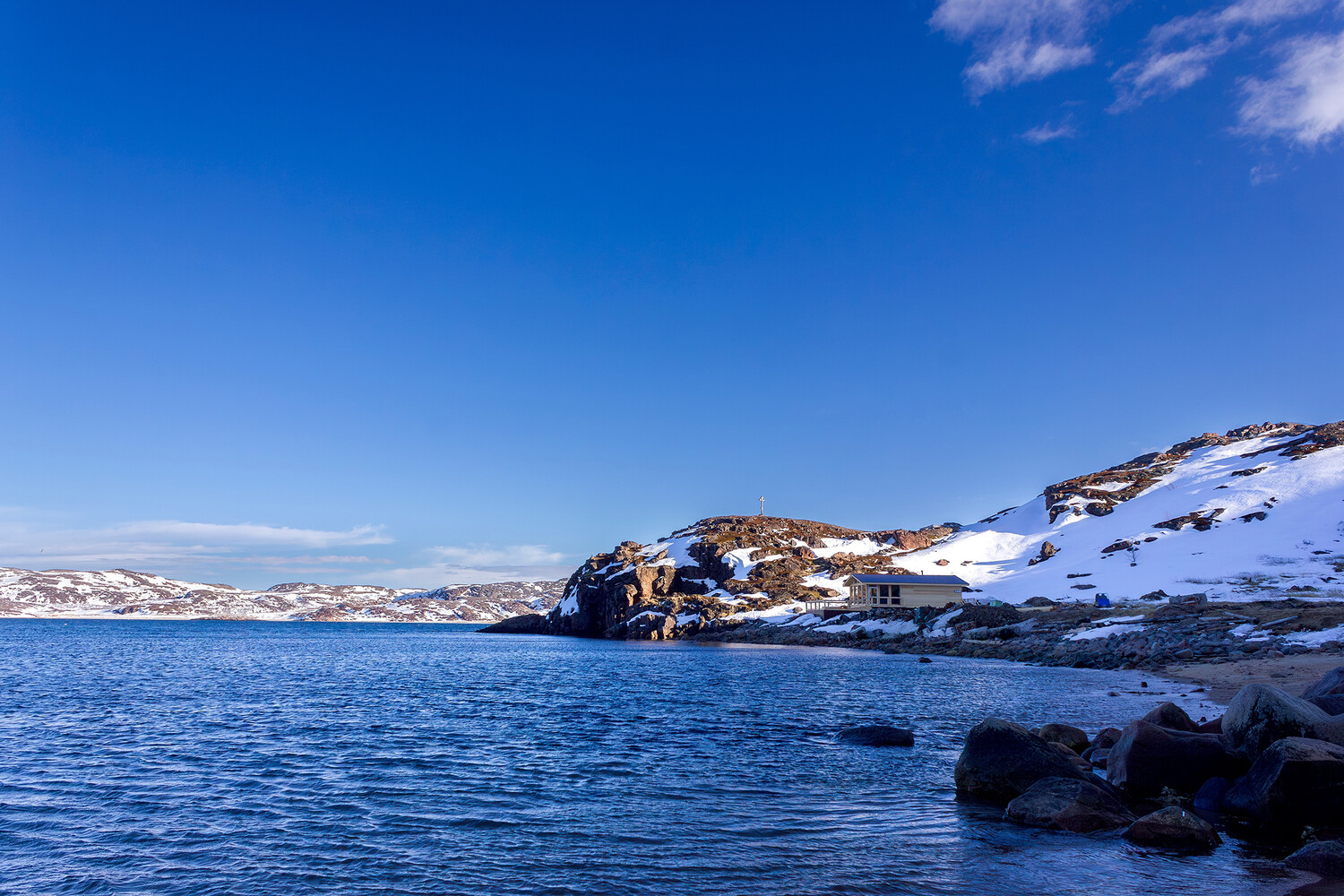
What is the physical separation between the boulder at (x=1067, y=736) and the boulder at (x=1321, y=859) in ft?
35.5

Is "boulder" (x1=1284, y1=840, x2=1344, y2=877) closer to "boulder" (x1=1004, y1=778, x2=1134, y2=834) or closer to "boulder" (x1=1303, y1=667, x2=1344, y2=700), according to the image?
"boulder" (x1=1004, y1=778, x2=1134, y2=834)

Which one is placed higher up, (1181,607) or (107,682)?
(1181,607)

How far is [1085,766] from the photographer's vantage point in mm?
20375

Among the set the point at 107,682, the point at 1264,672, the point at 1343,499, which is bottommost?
the point at 107,682

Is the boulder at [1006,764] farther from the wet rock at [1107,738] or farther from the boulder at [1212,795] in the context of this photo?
the wet rock at [1107,738]

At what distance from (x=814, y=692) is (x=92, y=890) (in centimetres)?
3960

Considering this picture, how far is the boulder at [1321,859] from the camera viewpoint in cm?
1298

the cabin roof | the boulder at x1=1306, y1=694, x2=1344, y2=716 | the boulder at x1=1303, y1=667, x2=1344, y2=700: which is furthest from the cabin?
the boulder at x1=1306, y1=694, x2=1344, y2=716

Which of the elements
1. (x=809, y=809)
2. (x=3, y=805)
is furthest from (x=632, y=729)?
(x=3, y=805)

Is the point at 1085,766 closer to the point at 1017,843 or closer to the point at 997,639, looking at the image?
the point at 1017,843

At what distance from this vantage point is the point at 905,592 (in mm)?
128000

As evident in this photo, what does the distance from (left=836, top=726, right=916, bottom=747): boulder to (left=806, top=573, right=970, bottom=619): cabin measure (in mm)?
99532

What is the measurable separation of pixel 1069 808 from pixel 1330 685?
1308 cm

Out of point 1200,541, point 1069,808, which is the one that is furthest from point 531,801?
point 1200,541
